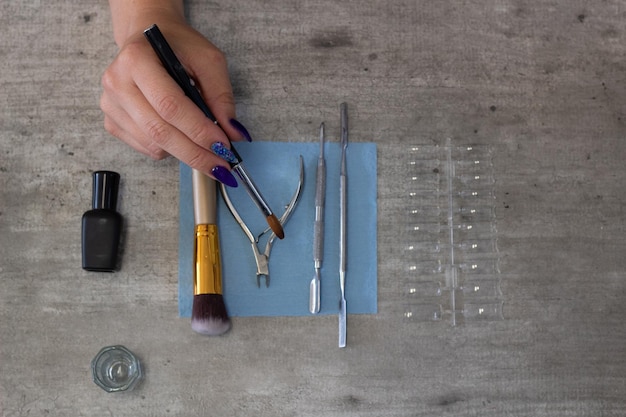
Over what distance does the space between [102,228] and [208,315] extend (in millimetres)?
196

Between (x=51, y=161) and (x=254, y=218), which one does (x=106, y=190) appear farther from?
(x=254, y=218)

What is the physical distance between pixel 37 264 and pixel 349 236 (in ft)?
1.50

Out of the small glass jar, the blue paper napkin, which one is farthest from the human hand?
the small glass jar

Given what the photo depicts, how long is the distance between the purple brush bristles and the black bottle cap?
19cm

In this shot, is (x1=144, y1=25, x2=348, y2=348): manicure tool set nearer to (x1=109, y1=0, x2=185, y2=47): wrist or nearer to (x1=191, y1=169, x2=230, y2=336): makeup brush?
(x1=191, y1=169, x2=230, y2=336): makeup brush

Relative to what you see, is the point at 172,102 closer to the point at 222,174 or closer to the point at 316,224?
the point at 222,174

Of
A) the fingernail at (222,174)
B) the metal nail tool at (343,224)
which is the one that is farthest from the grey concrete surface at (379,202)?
the fingernail at (222,174)

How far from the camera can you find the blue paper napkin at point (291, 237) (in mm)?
849

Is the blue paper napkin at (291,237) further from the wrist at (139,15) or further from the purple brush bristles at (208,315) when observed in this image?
the wrist at (139,15)

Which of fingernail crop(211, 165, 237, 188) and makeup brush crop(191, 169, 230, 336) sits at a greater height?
fingernail crop(211, 165, 237, 188)

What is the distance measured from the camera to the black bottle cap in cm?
83

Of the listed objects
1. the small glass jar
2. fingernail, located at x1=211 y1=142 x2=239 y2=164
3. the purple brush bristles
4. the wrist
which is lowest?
the small glass jar

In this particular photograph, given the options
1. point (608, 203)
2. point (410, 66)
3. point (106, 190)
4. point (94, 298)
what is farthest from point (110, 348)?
point (608, 203)

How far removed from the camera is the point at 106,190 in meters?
0.84
